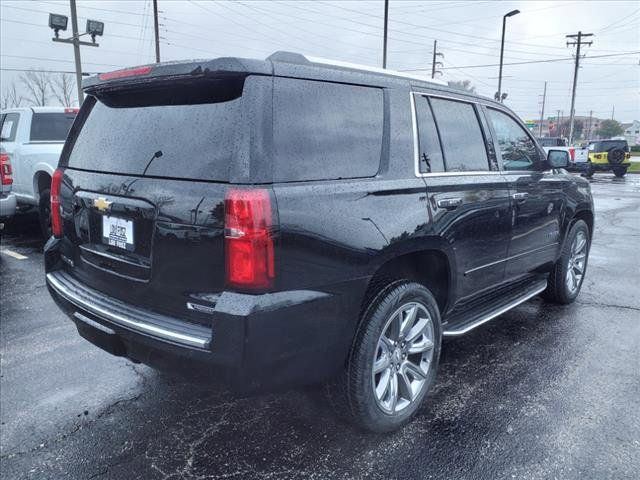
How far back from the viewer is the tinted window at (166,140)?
2211mm

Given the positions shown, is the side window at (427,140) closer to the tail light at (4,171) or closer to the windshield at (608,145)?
the tail light at (4,171)

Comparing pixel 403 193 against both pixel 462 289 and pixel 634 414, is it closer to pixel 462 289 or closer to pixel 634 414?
pixel 462 289

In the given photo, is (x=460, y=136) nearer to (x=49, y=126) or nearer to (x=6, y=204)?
(x=6, y=204)

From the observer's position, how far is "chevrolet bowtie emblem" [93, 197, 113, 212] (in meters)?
2.58

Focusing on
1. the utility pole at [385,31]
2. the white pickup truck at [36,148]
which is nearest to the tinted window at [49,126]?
the white pickup truck at [36,148]

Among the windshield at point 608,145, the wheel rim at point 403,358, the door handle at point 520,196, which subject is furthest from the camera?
the windshield at point 608,145

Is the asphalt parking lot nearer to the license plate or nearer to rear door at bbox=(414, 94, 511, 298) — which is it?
rear door at bbox=(414, 94, 511, 298)

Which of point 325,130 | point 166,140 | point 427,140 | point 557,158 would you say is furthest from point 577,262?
point 166,140

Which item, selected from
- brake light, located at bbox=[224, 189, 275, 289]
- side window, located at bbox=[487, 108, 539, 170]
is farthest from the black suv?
side window, located at bbox=[487, 108, 539, 170]

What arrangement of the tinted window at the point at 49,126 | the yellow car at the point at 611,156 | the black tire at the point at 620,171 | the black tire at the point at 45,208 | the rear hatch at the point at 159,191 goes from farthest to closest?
the black tire at the point at 620,171
the yellow car at the point at 611,156
the tinted window at the point at 49,126
the black tire at the point at 45,208
the rear hatch at the point at 159,191

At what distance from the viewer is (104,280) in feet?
8.84

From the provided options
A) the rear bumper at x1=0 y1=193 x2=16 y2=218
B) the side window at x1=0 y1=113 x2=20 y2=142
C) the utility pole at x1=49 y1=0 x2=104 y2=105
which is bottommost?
the rear bumper at x1=0 y1=193 x2=16 y2=218

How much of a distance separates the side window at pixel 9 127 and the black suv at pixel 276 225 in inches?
254

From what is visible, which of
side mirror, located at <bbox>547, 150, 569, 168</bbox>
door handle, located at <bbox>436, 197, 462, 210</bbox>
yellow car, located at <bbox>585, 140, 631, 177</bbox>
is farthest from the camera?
yellow car, located at <bbox>585, 140, 631, 177</bbox>
